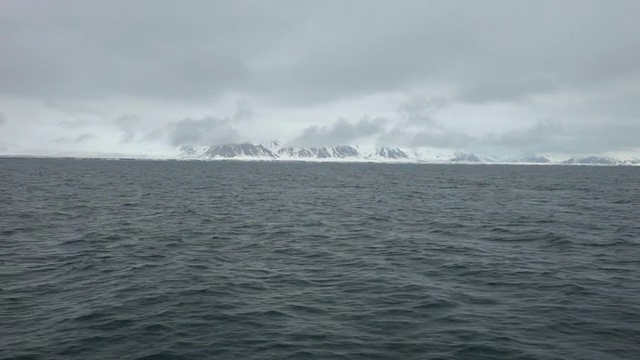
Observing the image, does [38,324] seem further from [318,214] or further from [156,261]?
[318,214]

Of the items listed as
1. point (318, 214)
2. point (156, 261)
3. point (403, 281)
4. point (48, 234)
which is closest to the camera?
point (403, 281)

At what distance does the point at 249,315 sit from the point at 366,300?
4.75m

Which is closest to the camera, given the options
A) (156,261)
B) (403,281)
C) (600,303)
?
(600,303)

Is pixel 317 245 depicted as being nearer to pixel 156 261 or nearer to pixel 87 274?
pixel 156 261

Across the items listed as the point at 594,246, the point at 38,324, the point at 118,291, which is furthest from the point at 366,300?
the point at 594,246

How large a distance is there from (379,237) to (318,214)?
14.8m

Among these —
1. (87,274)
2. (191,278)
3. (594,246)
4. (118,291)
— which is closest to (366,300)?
(191,278)

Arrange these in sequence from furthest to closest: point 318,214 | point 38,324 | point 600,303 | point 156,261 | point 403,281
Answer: point 318,214
point 156,261
point 403,281
point 600,303
point 38,324

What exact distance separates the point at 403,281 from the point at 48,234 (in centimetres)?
2518

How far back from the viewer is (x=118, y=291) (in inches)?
748

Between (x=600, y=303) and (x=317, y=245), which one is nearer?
(x=600, y=303)

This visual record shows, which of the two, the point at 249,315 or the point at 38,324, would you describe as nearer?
the point at 38,324

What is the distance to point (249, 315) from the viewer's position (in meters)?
16.5

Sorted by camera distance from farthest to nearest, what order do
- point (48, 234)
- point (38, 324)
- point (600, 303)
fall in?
point (48, 234), point (600, 303), point (38, 324)
